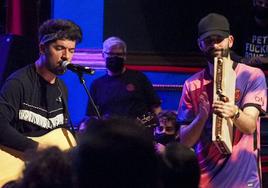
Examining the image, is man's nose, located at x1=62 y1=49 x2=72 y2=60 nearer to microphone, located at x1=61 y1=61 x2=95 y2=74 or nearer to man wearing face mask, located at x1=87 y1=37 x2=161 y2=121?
microphone, located at x1=61 y1=61 x2=95 y2=74

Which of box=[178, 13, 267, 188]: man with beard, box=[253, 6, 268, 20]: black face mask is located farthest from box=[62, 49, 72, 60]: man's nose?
box=[253, 6, 268, 20]: black face mask

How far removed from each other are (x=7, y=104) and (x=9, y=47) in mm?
1815

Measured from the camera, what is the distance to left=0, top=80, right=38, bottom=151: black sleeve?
11.8 ft

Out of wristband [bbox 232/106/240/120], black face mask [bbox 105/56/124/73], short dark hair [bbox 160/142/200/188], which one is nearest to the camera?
short dark hair [bbox 160/142/200/188]

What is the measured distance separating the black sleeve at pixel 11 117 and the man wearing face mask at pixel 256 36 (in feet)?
11.0

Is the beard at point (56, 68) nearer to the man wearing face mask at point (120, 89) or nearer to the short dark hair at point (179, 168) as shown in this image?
the short dark hair at point (179, 168)

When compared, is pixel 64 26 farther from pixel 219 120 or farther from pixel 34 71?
pixel 219 120

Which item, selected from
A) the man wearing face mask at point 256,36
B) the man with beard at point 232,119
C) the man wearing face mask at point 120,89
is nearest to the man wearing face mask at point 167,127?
the man wearing face mask at point 120,89

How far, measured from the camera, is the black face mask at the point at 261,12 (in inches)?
271

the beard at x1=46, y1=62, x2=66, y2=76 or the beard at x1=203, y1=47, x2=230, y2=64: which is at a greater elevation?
the beard at x1=203, y1=47, x2=230, y2=64

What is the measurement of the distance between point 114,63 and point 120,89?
258 mm

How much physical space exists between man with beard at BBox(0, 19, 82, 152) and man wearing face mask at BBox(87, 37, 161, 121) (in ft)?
6.23

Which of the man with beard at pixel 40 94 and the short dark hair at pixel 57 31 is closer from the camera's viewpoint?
the man with beard at pixel 40 94

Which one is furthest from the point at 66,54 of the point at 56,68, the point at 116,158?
the point at 116,158
